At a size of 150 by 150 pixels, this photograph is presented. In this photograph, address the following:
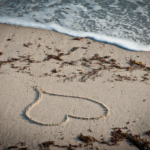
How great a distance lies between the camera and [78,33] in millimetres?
3818

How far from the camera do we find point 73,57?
3.11 m

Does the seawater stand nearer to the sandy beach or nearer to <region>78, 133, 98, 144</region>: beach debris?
the sandy beach

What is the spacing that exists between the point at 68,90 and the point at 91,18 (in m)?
2.86

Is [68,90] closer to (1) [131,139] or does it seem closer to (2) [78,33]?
(1) [131,139]

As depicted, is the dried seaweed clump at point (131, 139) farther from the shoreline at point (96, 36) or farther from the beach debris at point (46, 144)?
the shoreline at point (96, 36)

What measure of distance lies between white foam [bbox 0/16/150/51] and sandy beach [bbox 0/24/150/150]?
0.57ft

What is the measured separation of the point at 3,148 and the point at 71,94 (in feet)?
3.94

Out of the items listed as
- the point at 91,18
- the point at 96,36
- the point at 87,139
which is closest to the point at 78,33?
the point at 96,36

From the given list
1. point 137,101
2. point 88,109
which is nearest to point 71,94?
point 88,109

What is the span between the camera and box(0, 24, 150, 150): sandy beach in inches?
79.8

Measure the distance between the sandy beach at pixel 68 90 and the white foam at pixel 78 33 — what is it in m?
0.17

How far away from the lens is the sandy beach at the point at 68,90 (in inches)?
79.8

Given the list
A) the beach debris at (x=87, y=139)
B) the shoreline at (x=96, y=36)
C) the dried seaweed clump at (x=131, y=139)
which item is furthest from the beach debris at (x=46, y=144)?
the shoreline at (x=96, y=36)

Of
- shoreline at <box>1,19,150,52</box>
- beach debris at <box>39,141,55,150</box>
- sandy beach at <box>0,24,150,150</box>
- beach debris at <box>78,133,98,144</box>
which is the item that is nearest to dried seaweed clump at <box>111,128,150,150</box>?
sandy beach at <box>0,24,150,150</box>
